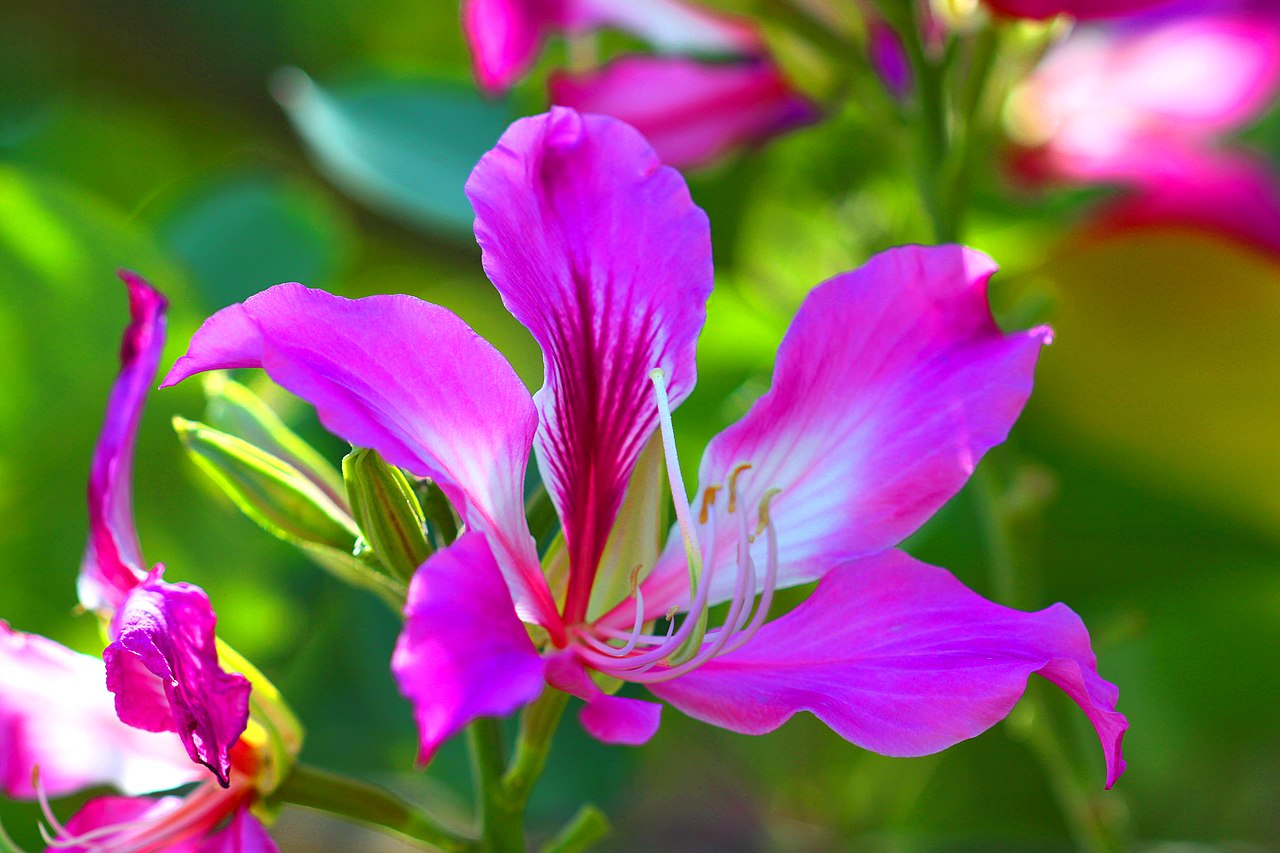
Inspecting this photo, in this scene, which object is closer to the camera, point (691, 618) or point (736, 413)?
point (691, 618)

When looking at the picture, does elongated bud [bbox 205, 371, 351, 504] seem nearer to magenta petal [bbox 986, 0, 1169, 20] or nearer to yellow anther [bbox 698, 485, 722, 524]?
yellow anther [bbox 698, 485, 722, 524]

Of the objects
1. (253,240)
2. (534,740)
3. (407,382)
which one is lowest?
(253,240)

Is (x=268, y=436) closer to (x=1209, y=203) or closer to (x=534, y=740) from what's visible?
(x=534, y=740)

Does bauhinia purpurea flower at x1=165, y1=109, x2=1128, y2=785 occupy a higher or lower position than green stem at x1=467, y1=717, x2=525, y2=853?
higher

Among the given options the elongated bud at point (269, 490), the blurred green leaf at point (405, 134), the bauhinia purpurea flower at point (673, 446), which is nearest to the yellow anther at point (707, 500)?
the bauhinia purpurea flower at point (673, 446)

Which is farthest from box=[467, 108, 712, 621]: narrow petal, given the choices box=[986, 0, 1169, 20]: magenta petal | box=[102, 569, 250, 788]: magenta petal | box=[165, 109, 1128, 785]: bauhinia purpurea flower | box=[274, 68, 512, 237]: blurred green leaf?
box=[274, 68, 512, 237]: blurred green leaf

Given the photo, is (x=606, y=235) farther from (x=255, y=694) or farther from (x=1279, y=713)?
(x=1279, y=713)

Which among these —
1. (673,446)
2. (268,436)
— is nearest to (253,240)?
(268,436)

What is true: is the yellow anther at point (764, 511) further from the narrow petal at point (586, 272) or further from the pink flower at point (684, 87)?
the pink flower at point (684, 87)
